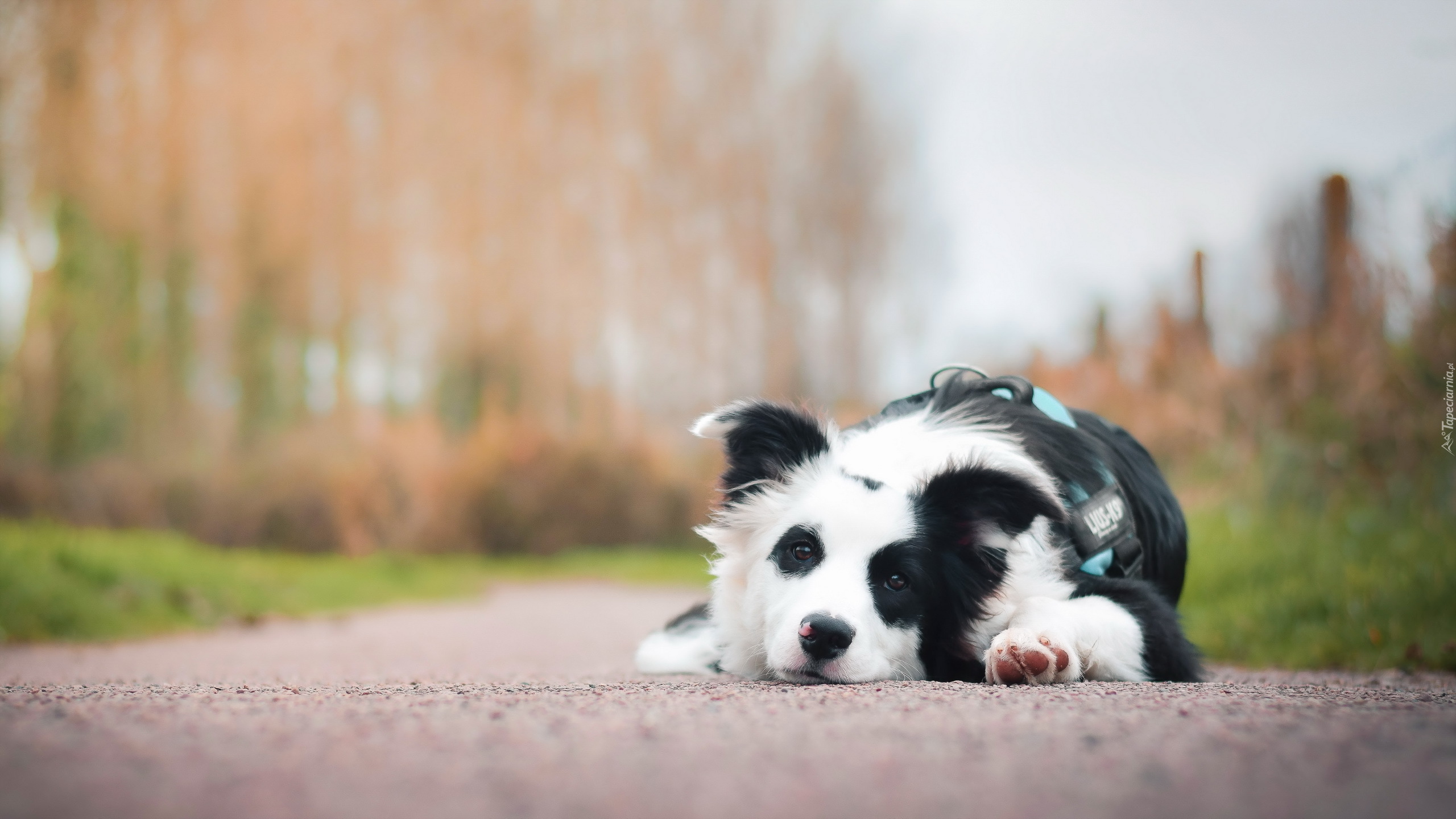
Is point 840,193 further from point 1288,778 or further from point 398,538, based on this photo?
point 1288,778

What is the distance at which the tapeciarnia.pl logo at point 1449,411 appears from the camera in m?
6.43

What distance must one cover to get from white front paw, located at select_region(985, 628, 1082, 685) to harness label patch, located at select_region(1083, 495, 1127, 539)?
24.5 inches

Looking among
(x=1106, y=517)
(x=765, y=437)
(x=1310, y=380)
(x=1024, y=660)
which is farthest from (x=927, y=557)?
(x=1310, y=380)

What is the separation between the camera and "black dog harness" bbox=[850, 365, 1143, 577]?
3.42 metres

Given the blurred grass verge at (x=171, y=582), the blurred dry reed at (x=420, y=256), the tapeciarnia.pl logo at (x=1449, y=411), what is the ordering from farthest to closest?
the blurred dry reed at (x=420, y=256)
the blurred grass verge at (x=171, y=582)
the tapeciarnia.pl logo at (x=1449, y=411)

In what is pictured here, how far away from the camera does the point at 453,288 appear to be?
18562 mm

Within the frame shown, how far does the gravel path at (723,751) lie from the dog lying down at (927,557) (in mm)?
233

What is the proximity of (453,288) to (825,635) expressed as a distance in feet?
55.6

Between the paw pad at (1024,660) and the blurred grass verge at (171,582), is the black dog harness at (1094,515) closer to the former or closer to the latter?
the paw pad at (1024,660)

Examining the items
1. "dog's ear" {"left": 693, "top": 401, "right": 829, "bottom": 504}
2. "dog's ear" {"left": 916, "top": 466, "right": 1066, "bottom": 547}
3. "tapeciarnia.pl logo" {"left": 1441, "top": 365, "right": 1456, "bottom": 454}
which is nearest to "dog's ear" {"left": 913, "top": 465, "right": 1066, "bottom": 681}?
"dog's ear" {"left": 916, "top": 466, "right": 1066, "bottom": 547}

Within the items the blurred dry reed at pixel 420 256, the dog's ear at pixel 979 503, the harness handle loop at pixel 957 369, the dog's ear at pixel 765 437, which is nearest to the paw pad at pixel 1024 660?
the dog's ear at pixel 979 503

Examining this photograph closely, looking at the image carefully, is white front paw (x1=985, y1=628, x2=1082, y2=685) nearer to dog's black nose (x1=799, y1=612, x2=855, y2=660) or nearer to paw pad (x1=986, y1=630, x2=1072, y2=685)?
paw pad (x1=986, y1=630, x2=1072, y2=685)

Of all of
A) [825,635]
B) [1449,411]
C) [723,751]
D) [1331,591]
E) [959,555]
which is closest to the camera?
[723,751]

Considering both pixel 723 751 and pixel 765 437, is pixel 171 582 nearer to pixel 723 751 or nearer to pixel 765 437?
pixel 765 437
